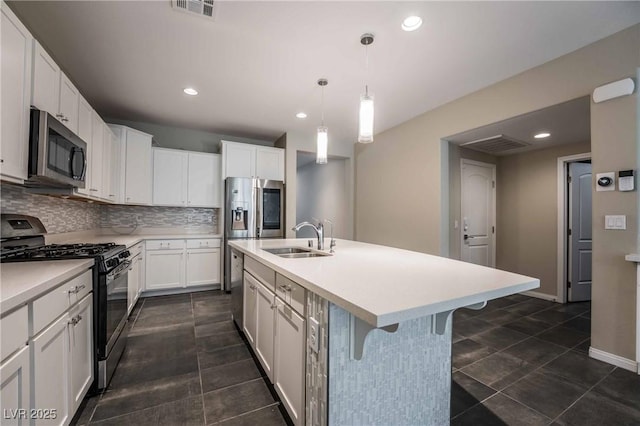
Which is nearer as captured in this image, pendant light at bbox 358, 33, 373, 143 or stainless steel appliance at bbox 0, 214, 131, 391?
stainless steel appliance at bbox 0, 214, 131, 391

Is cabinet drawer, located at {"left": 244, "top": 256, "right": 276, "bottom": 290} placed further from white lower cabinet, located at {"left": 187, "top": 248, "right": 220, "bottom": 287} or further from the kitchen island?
white lower cabinet, located at {"left": 187, "top": 248, "right": 220, "bottom": 287}

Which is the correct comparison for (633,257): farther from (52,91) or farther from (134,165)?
(134,165)

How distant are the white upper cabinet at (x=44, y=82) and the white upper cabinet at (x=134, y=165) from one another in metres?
1.73

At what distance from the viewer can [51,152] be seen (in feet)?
5.62

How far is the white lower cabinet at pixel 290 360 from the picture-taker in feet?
4.36

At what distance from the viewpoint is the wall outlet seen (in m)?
1.17

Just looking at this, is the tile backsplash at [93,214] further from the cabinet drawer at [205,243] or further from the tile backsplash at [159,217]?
the cabinet drawer at [205,243]

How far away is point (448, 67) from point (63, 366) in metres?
3.51

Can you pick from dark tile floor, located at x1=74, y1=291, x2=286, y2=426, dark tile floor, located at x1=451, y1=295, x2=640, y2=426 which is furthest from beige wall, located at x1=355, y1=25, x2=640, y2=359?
dark tile floor, located at x1=74, y1=291, x2=286, y2=426

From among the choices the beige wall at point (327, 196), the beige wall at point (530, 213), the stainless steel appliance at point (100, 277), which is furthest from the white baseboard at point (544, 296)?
the stainless steel appliance at point (100, 277)

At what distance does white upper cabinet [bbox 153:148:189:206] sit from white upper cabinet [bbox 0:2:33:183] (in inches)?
95.2

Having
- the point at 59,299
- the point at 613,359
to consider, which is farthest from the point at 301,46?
the point at 613,359

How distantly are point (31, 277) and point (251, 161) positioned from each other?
335 centimetres

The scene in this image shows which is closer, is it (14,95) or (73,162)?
(14,95)
